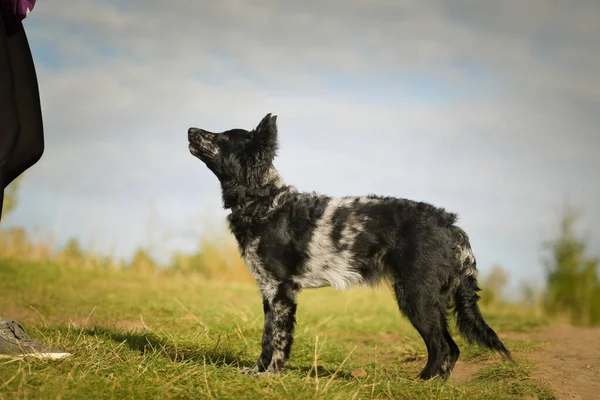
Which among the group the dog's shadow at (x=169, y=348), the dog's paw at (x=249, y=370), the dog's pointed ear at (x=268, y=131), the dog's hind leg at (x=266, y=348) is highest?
the dog's pointed ear at (x=268, y=131)

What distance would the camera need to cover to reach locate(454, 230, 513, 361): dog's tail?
494 centimetres

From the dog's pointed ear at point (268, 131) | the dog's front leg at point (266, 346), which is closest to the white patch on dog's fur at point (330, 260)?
the dog's front leg at point (266, 346)

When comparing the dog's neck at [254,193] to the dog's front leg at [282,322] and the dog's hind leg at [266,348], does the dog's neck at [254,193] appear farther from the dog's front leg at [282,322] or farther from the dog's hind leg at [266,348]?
the dog's hind leg at [266,348]

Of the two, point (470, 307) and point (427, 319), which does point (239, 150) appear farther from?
point (470, 307)

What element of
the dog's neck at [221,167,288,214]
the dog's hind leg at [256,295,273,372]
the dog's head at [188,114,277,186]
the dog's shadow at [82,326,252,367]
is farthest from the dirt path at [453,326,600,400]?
the dog's head at [188,114,277,186]

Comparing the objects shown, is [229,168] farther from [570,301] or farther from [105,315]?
[570,301]

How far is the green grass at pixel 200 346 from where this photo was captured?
383cm

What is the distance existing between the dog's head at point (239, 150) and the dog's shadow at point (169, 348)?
4.94 ft

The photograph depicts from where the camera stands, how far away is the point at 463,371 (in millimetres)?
5867

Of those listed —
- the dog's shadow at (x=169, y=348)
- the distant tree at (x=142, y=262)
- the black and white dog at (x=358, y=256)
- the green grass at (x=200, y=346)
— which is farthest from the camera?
the distant tree at (x=142, y=262)

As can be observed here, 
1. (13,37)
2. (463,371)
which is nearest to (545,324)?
(463,371)

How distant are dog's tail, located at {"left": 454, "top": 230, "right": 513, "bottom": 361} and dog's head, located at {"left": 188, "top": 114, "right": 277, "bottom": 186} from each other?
180 cm

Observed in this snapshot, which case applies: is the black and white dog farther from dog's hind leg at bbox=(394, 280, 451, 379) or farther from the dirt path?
the dirt path

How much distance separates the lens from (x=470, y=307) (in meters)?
4.97
